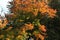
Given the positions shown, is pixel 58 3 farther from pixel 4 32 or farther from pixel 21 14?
pixel 4 32

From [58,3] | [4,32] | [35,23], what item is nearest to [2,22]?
[4,32]

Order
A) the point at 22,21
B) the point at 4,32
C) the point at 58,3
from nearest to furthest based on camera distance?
the point at 4,32
the point at 22,21
the point at 58,3

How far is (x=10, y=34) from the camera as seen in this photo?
4975 cm

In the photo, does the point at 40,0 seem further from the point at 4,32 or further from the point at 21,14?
the point at 4,32

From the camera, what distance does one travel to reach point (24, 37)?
1984 inches

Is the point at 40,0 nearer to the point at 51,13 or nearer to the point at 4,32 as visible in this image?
the point at 51,13

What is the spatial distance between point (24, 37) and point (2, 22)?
3288 millimetres

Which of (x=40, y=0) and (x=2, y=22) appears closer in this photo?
(x=2, y=22)

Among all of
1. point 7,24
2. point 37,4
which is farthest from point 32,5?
point 7,24

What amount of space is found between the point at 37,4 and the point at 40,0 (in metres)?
1.63

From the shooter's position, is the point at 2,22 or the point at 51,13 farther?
the point at 51,13

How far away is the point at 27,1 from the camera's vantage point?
5319 cm

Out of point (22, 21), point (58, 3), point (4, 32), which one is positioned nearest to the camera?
point (4, 32)

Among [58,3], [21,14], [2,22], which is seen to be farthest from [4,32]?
[58,3]
